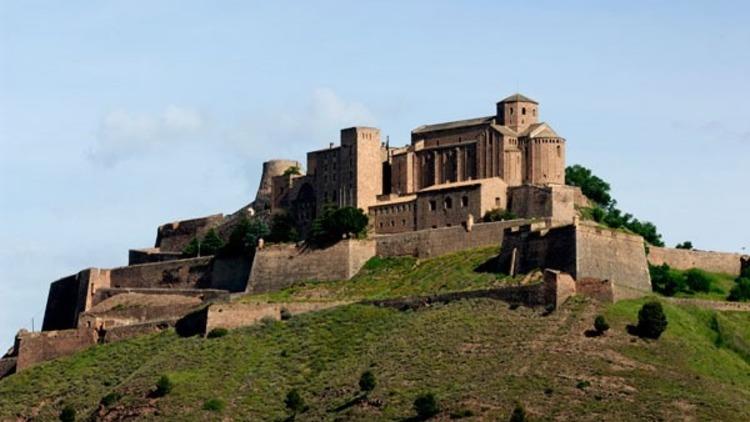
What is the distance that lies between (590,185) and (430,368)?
32.7 metres

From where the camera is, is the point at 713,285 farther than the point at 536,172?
No

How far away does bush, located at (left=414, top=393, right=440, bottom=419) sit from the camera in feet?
271

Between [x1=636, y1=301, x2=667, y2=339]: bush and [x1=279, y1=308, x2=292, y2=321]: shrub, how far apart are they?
17.4 metres

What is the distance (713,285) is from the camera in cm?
10381

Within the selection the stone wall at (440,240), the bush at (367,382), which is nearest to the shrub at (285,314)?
the stone wall at (440,240)

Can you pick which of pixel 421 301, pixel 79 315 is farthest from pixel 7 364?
pixel 421 301

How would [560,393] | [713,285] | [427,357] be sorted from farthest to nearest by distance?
[713,285]
[427,357]
[560,393]

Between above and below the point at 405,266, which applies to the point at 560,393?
below

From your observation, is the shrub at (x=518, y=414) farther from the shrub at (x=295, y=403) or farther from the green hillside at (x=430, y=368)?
the shrub at (x=295, y=403)

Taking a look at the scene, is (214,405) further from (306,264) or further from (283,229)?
(283,229)

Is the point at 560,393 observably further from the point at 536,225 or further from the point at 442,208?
the point at 442,208

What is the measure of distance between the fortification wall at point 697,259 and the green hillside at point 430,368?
8774 millimetres

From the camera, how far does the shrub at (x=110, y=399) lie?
3666 inches

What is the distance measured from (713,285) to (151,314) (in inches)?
1057
